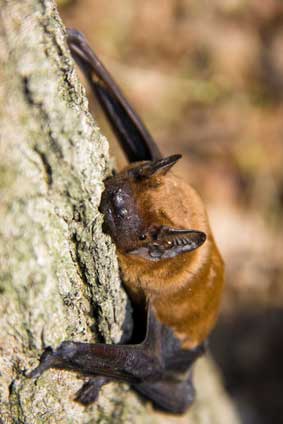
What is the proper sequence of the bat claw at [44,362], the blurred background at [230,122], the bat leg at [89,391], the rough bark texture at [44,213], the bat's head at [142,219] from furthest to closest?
the blurred background at [230,122]
the bat leg at [89,391]
the bat's head at [142,219]
the bat claw at [44,362]
the rough bark texture at [44,213]

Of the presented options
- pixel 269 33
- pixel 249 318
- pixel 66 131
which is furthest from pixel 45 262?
pixel 269 33

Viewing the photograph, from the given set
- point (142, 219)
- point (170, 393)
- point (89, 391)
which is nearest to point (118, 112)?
point (142, 219)

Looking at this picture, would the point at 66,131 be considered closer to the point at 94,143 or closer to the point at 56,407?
the point at 94,143

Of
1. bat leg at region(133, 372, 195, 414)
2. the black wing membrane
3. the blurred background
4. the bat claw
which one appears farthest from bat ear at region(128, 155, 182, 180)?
the blurred background

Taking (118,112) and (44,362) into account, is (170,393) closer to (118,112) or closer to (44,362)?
(44,362)


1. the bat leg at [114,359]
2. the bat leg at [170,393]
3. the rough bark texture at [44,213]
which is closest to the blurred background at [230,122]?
the bat leg at [170,393]

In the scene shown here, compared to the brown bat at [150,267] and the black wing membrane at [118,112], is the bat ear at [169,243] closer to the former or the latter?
the brown bat at [150,267]
